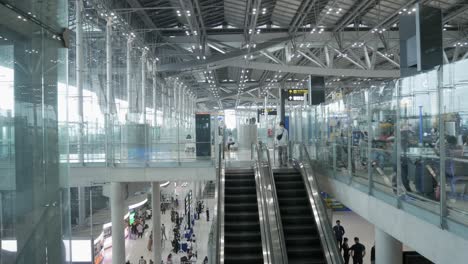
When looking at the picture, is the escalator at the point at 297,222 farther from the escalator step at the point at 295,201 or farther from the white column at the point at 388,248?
the white column at the point at 388,248

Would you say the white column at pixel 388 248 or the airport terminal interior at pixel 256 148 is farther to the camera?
the white column at pixel 388 248

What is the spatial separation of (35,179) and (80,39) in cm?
1393

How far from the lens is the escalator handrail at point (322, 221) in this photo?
26.7 ft

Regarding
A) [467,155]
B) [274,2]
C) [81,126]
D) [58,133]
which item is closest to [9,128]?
[58,133]

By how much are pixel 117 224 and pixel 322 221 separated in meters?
7.43

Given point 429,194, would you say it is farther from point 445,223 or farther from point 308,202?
point 308,202

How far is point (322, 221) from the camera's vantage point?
29.6ft

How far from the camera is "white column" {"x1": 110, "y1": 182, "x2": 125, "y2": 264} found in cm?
1358

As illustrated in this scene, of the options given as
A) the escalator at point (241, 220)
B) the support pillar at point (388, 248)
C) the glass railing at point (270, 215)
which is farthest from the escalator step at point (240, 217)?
the support pillar at point (388, 248)

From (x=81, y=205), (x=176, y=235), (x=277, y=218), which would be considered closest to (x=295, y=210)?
(x=277, y=218)

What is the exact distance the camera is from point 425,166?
5680 millimetres

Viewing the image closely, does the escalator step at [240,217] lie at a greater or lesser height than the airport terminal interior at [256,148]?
lesser

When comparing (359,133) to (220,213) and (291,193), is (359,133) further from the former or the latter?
(220,213)

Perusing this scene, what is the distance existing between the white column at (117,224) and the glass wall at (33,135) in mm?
10443
